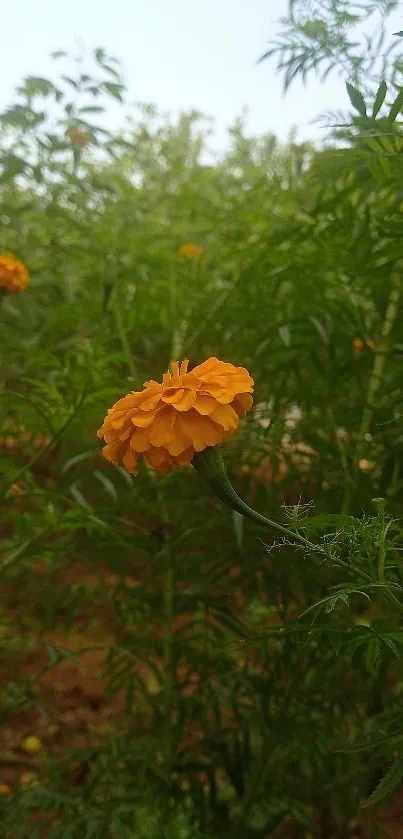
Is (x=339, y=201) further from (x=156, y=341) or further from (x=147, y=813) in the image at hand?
(x=147, y=813)

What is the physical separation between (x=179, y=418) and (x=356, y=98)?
0.33 metres

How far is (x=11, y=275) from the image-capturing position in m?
1.15

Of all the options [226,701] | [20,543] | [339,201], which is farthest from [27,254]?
[226,701]

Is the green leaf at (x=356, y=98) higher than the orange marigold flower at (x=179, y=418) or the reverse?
higher

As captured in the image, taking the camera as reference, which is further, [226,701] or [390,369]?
[226,701]

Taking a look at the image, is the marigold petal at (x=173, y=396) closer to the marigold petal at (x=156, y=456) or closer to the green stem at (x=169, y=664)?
the marigold petal at (x=156, y=456)

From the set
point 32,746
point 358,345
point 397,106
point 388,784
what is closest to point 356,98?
point 397,106

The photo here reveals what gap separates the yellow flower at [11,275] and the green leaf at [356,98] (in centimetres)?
67

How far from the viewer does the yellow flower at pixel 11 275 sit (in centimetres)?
114

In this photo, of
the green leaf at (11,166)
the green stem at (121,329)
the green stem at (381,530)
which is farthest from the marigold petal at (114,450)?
the green leaf at (11,166)

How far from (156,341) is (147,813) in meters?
0.82

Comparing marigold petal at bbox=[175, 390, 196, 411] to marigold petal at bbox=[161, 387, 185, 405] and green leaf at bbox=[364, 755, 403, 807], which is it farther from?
green leaf at bbox=[364, 755, 403, 807]

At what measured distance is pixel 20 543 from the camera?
108 cm

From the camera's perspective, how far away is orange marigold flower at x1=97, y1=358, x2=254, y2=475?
48 cm
